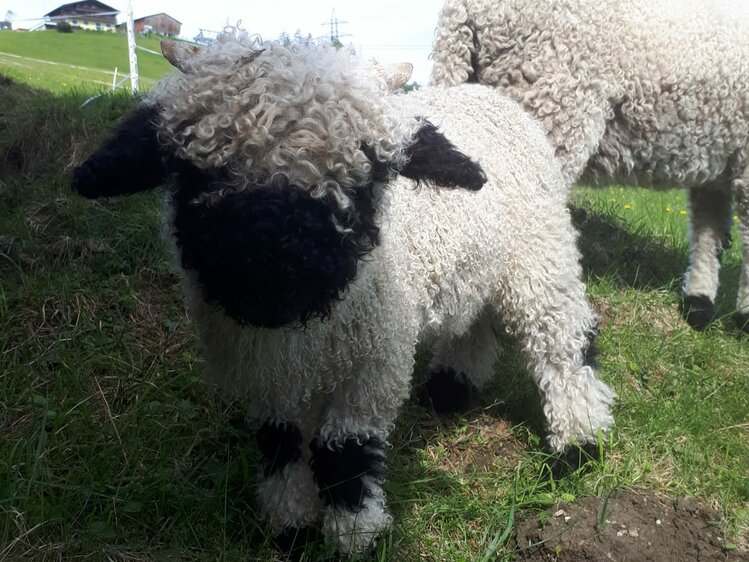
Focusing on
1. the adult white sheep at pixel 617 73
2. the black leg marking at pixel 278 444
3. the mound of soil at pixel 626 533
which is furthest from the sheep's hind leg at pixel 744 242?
the black leg marking at pixel 278 444

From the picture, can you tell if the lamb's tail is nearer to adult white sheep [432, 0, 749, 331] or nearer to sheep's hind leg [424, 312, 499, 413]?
adult white sheep [432, 0, 749, 331]

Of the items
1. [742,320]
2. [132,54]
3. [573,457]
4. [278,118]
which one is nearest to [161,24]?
[132,54]

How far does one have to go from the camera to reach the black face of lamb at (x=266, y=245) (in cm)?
191

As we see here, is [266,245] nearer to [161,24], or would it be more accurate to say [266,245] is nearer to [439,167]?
[439,167]

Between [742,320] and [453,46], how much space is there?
286 centimetres

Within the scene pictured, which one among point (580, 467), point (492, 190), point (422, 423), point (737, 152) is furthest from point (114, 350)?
point (737, 152)

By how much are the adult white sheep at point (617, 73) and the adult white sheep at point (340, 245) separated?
0.75m

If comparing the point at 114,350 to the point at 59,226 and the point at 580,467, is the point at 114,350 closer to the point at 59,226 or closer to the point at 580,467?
the point at 59,226

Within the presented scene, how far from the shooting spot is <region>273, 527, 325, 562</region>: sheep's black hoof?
2.85 m

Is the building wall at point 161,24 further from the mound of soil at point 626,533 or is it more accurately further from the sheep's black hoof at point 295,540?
the mound of soil at point 626,533

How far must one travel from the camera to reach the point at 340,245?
2.06 metres

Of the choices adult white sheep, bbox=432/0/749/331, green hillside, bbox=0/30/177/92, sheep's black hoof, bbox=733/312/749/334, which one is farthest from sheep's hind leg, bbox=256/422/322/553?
green hillside, bbox=0/30/177/92

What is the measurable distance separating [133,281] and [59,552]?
76.3 inches

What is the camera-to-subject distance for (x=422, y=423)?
3.88 metres
